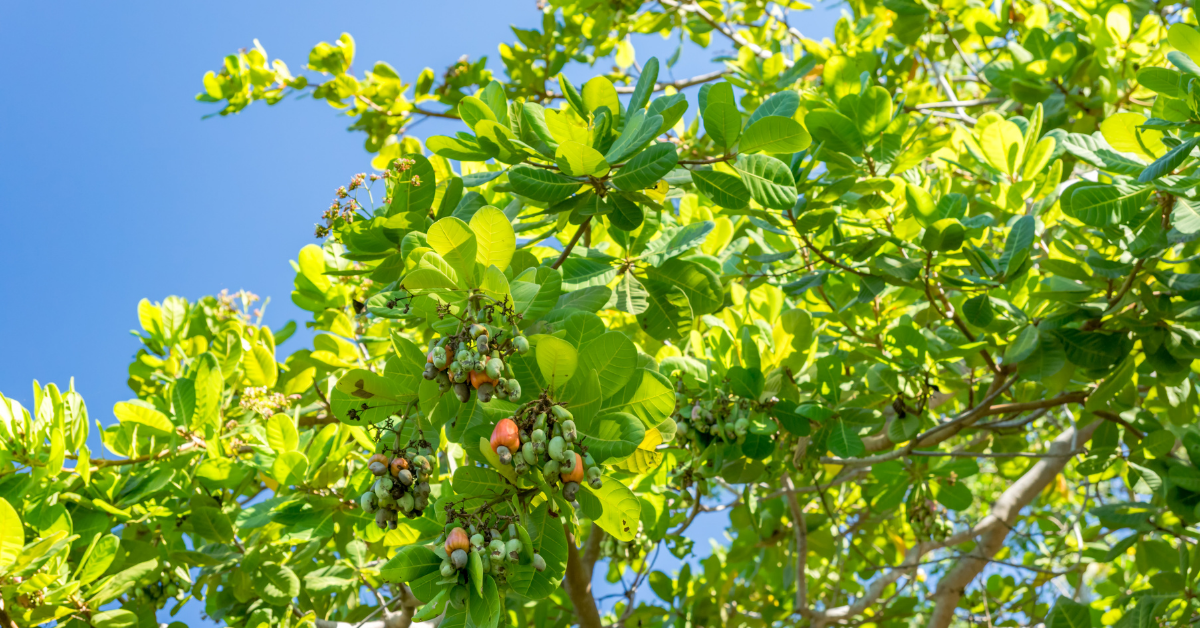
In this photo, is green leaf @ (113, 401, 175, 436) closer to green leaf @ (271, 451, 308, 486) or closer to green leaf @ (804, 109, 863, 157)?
green leaf @ (271, 451, 308, 486)

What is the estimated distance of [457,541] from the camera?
127 centimetres

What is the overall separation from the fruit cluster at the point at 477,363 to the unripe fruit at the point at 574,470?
141 millimetres

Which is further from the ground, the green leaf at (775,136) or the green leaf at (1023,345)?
the green leaf at (775,136)

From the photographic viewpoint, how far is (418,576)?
1.33m

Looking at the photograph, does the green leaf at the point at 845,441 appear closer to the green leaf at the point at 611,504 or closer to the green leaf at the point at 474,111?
the green leaf at the point at 611,504

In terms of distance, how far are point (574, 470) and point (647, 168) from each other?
1.99 ft

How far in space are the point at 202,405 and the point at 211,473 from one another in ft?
0.65

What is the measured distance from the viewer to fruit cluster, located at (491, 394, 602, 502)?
126 cm

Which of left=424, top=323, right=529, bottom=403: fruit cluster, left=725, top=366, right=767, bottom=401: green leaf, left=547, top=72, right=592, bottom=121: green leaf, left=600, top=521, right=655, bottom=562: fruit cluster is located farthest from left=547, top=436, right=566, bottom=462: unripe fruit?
left=600, top=521, right=655, bottom=562: fruit cluster

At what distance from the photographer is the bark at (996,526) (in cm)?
349

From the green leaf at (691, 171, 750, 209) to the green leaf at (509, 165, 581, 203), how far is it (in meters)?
0.32

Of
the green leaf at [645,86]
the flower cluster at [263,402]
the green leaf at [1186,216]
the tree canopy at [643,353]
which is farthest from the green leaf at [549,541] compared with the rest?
the green leaf at [1186,216]

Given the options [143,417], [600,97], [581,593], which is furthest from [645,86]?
[143,417]

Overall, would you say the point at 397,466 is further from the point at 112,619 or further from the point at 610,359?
the point at 112,619
